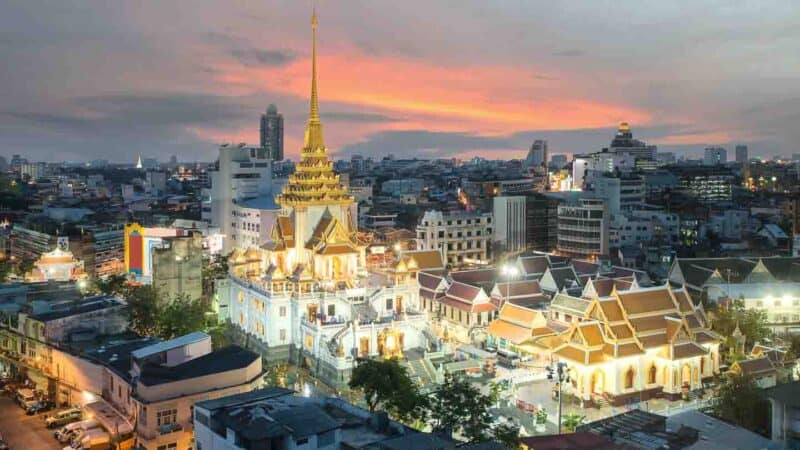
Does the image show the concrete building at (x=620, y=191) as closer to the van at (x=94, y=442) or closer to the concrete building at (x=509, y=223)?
the concrete building at (x=509, y=223)

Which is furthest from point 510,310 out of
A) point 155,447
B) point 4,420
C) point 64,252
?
point 64,252

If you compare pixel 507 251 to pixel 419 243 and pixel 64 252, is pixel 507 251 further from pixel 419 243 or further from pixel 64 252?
pixel 64 252

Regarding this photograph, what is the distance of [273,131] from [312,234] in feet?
507

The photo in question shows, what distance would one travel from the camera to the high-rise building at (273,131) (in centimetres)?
19338

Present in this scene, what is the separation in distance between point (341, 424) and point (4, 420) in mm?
17744

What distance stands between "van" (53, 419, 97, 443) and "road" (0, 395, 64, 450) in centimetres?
24

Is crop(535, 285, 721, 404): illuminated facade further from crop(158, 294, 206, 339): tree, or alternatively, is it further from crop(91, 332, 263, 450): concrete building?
crop(158, 294, 206, 339): tree

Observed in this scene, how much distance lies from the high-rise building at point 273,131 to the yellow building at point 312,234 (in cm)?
14788

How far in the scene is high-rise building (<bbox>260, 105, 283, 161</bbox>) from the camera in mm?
193375

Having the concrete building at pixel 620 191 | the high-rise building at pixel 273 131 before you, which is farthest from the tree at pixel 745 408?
the high-rise building at pixel 273 131

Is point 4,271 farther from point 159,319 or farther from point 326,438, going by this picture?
point 326,438

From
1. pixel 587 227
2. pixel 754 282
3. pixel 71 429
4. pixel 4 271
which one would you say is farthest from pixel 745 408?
pixel 4 271

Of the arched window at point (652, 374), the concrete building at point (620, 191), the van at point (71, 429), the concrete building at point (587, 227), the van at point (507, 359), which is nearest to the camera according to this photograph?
the van at point (71, 429)

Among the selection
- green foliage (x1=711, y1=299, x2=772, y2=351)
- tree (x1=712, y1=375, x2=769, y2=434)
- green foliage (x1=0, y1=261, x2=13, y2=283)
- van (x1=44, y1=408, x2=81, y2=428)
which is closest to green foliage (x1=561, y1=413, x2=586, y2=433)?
tree (x1=712, y1=375, x2=769, y2=434)
